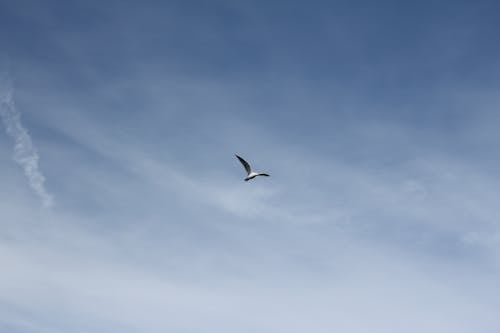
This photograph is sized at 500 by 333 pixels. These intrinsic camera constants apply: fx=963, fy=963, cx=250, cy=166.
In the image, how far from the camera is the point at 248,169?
599ft
